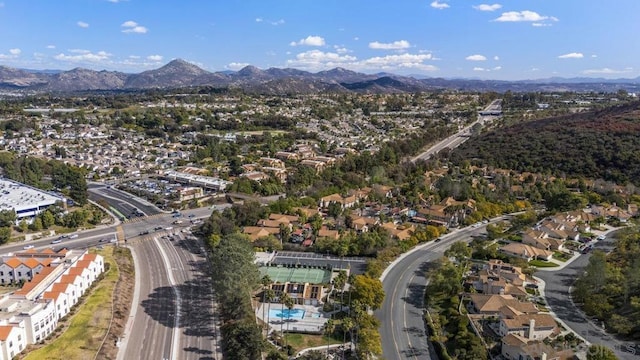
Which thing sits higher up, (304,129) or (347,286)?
(304,129)

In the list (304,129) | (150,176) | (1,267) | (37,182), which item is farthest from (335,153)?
(1,267)

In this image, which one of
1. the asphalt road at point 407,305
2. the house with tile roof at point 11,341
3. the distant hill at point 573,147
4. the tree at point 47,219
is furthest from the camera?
the distant hill at point 573,147

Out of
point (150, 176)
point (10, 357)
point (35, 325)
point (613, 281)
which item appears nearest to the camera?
point (10, 357)

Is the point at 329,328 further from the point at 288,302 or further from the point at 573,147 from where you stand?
the point at 573,147

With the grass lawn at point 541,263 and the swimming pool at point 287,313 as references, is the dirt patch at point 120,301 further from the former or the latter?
the grass lawn at point 541,263

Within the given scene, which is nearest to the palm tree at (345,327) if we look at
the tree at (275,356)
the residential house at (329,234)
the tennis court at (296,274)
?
the tree at (275,356)

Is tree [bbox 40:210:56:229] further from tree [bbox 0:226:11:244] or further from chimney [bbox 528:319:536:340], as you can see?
chimney [bbox 528:319:536:340]

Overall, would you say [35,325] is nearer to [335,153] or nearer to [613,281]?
[613,281]

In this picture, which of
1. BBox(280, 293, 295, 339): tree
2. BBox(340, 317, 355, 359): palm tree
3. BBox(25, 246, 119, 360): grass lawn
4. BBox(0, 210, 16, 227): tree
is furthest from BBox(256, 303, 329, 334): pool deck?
BBox(0, 210, 16, 227): tree
